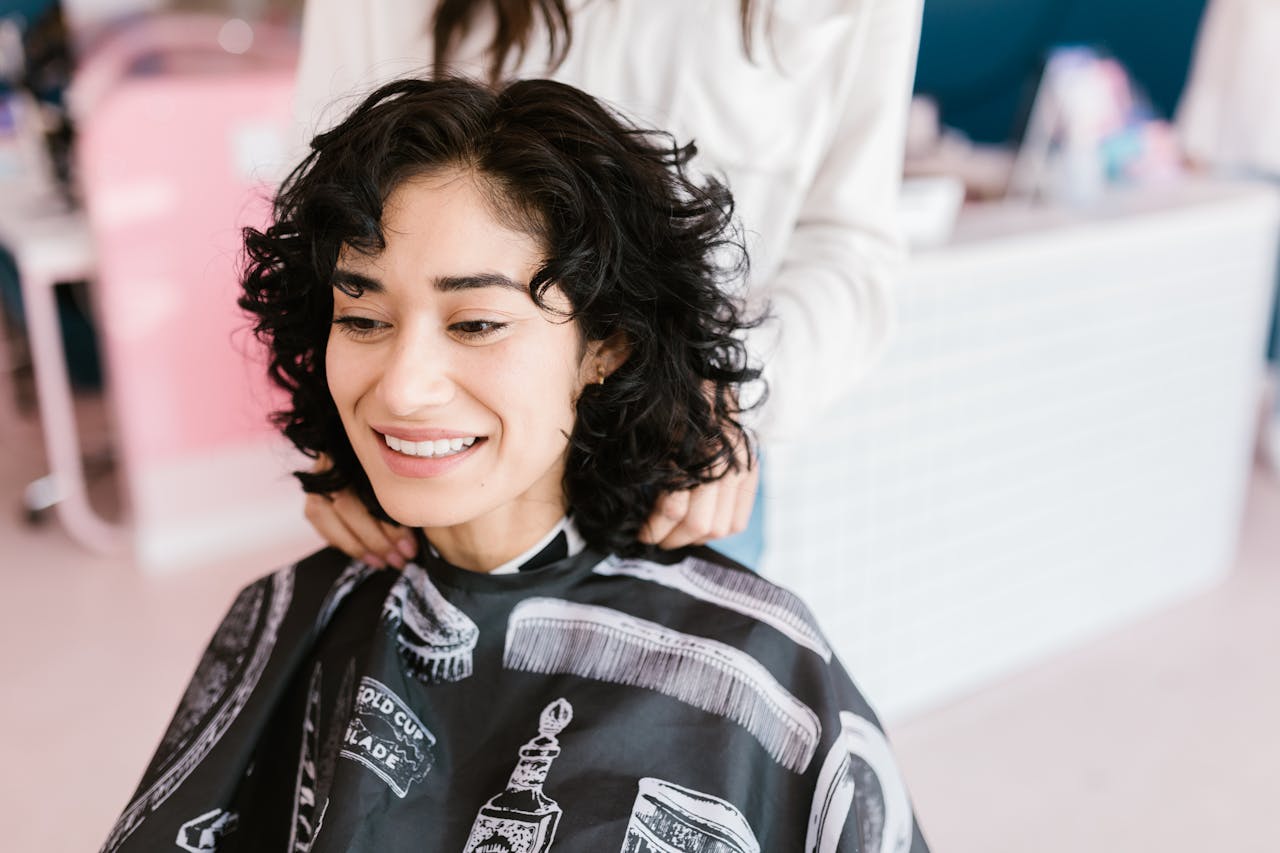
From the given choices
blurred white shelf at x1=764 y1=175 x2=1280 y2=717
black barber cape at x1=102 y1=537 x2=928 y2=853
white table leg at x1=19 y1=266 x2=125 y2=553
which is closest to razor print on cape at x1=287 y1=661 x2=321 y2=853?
black barber cape at x1=102 y1=537 x2=928 y2=853

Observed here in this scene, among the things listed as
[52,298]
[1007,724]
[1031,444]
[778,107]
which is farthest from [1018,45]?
[778,107]

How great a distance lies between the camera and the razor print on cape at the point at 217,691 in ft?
3.56

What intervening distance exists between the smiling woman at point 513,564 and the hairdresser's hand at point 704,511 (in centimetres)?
2

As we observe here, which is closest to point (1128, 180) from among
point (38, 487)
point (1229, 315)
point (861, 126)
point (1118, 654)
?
point (1229, 315)

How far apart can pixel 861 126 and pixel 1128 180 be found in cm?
185

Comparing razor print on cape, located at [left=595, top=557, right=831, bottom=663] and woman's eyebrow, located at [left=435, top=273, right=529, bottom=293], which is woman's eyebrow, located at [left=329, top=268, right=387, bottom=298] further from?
razor print on cape, located at [left=595, top=557, right=831, bottom=663]

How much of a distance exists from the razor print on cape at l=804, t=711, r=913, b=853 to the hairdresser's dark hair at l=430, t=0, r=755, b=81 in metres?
0.62

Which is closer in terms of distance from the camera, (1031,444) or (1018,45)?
(1031,444)

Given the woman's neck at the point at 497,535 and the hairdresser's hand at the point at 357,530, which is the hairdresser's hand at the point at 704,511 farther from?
the hairdresser's hand at the point at 357,530

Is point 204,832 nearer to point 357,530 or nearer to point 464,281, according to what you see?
point 357,530

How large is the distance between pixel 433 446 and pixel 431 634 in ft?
0.75

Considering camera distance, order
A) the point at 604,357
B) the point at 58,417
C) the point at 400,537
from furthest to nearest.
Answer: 1. the point at 58,417
2. the point at 400,537
3. the point at 604,357

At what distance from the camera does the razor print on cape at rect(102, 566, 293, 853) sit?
1.09 meters

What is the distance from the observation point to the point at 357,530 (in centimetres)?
113
